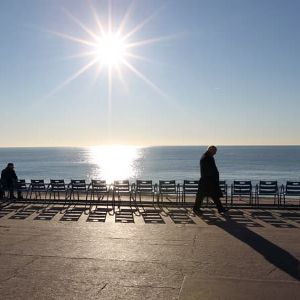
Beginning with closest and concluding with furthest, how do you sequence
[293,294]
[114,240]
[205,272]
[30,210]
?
1. [293,294]
2. [205,272]
3. [114,240]
4. [30,210]

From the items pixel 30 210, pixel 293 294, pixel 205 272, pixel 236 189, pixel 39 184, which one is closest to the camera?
pixel 293 294

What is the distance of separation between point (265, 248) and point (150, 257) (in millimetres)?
2082

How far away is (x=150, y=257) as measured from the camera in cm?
853

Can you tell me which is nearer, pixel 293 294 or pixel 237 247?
pixel 293 294

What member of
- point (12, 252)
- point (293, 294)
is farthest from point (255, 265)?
point (12, 252)

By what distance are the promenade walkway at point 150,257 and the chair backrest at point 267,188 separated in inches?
126

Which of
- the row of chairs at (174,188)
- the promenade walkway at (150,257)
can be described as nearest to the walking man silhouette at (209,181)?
the promenade walkway at (150,257)

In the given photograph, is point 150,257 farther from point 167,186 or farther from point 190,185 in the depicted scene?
point 167,186

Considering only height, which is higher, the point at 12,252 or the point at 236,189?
the point at 236,189

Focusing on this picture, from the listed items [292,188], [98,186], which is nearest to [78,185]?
[98,186]

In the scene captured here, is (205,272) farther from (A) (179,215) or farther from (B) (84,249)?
(A) (179,215)

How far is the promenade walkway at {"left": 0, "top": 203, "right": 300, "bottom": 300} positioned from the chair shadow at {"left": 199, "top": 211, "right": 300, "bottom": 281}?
15mm

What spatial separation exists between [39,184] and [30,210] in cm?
351

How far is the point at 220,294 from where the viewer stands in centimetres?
632
